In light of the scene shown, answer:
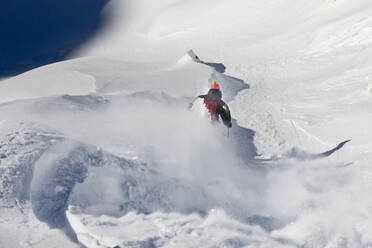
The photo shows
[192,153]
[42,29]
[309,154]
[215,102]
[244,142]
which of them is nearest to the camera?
[215,102]

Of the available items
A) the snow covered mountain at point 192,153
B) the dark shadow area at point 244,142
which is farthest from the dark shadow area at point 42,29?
the dark shadow area at point 244,142

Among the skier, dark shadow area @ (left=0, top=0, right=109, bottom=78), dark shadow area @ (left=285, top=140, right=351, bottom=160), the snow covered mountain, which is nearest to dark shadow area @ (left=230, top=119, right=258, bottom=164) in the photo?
the snow covered mountain

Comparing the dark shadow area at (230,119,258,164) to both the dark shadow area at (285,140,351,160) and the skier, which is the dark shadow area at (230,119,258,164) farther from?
the skier

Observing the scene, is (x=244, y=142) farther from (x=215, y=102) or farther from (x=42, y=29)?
(x=42, y=29)

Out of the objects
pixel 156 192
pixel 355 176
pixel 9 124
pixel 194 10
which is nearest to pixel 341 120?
pixel 355 176

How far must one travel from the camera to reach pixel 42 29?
3581 centimetres

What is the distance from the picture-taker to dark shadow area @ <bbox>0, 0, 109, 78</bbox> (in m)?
32.2

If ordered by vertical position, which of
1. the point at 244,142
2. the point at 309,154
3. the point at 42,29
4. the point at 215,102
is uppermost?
the point at 42,29

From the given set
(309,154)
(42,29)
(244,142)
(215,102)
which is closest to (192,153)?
(215,102)

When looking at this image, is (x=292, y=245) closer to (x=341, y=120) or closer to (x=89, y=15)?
(x=341, y=120)

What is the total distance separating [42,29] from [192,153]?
93.1 ft

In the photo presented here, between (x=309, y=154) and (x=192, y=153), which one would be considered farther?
(x=309, y=154)

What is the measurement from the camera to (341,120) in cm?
1611

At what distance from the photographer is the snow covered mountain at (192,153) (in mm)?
9406
